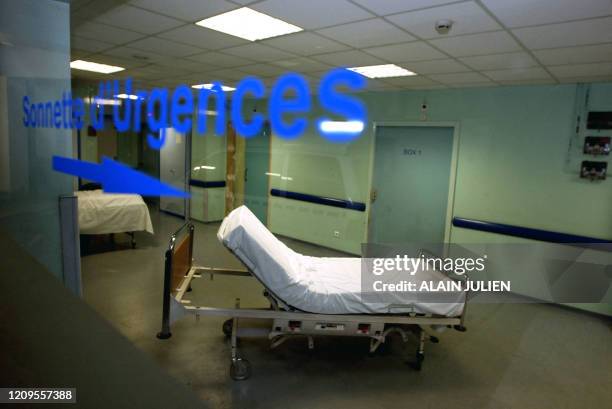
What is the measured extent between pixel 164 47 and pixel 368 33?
172cm

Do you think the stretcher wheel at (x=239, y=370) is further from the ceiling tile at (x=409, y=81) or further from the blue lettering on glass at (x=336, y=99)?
the ceiling tile at (x=409, y=81)

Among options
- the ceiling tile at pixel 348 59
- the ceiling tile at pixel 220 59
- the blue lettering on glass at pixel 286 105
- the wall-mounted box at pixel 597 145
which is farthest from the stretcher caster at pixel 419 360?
the ceiling tile at pixel 220 59

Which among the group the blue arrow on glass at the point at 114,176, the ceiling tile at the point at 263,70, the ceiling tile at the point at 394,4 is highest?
the ceiling tile at the point at 394,4

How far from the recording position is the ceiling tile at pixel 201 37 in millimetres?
2771

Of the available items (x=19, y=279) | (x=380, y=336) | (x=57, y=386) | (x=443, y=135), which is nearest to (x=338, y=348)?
(x=380, y=336)

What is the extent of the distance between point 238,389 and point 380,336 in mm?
977

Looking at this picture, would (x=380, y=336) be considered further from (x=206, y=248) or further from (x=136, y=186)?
(x=206, y=248)

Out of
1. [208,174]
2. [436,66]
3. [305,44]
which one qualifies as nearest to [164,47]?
[208,174]

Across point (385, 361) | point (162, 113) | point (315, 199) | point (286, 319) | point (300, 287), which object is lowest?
point (385, 361)

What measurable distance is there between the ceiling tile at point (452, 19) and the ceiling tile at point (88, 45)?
2.43 metres

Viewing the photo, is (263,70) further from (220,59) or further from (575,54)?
(575,54)

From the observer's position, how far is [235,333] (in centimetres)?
255

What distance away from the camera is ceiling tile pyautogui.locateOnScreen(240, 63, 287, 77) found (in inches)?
141

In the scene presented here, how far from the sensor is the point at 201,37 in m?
2.91
